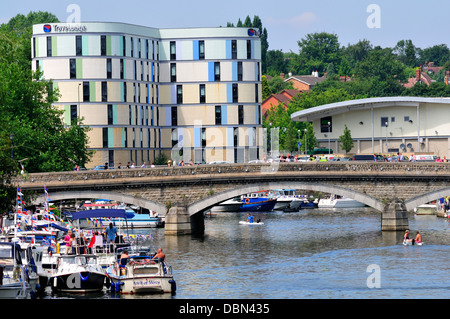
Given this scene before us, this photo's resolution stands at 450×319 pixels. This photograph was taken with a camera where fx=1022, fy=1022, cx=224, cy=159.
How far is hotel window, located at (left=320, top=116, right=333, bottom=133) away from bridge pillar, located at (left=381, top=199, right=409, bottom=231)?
125ft

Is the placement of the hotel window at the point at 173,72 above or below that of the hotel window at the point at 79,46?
below

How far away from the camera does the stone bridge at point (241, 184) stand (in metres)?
83.6

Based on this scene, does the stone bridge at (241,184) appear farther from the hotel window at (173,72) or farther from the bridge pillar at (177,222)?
the hotel window at (173,72)

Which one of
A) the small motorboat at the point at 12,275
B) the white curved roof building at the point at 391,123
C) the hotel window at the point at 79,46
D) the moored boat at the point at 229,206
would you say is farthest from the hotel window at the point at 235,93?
the small motorboat at the point at 12,275

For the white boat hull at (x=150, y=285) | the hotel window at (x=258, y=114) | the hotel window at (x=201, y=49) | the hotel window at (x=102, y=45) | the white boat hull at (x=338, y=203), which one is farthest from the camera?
the hotel window at (x=258, y=114)

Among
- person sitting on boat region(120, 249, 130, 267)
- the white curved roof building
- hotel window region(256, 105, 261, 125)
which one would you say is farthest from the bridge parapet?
hotel window region(256, 105, 261, 125)

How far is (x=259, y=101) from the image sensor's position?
454 ft

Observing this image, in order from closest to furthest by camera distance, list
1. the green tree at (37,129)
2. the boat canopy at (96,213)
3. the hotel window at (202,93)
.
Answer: the boat canopy at (96,213)
the green tree at (37,129)
the hotel window at (202,93)

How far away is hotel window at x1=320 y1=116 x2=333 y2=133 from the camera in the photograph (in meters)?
122

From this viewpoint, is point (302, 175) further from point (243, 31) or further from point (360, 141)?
point (243, 31)

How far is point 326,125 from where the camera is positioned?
122875mm

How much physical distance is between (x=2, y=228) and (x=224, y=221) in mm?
40395

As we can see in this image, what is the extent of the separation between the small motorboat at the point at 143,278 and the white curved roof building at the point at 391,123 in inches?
2460
